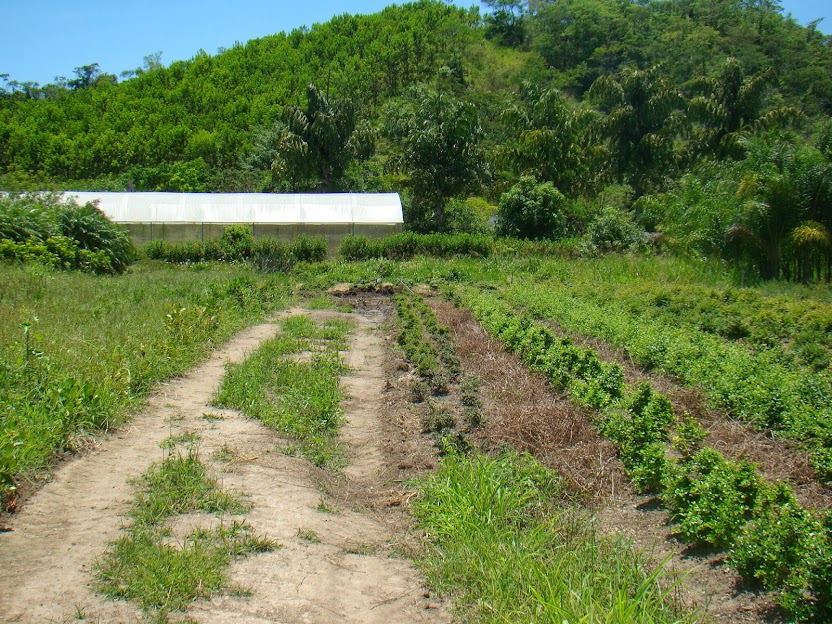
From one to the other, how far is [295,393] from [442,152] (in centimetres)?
2575

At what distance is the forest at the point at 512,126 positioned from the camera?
2170 centimetres

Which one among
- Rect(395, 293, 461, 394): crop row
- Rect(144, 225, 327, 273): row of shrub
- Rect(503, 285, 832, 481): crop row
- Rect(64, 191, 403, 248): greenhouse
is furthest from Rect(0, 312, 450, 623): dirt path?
Rect(64, 191, 403, 248): greenhouse

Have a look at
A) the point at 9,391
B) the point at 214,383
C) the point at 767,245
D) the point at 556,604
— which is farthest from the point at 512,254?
the point at 556,604

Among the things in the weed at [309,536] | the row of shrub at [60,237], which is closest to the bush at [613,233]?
the row of shrub at [60,237]

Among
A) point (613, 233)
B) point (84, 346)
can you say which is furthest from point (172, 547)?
point (613, 233)

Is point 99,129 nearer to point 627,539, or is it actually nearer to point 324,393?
point 324,393

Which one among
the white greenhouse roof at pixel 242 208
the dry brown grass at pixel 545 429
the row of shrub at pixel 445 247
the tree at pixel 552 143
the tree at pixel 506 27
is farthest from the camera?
the tree at pixel 506 27

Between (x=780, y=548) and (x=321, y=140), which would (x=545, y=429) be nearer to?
(x=780, y=548)

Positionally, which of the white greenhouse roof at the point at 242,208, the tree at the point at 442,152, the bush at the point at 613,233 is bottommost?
the bush at the point at 613,233

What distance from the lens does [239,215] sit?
30.7 m

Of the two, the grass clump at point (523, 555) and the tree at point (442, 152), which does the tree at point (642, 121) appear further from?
the grass clump at point (523, 555)

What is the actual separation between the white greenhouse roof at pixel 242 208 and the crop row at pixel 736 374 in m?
19.1

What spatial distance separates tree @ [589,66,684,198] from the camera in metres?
36.6

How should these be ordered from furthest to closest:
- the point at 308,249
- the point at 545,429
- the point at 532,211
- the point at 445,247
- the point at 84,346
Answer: the point at 532,211 < the point at 445,247 < the point at 308,249 < the point at 84,346 < the point at 545,429
